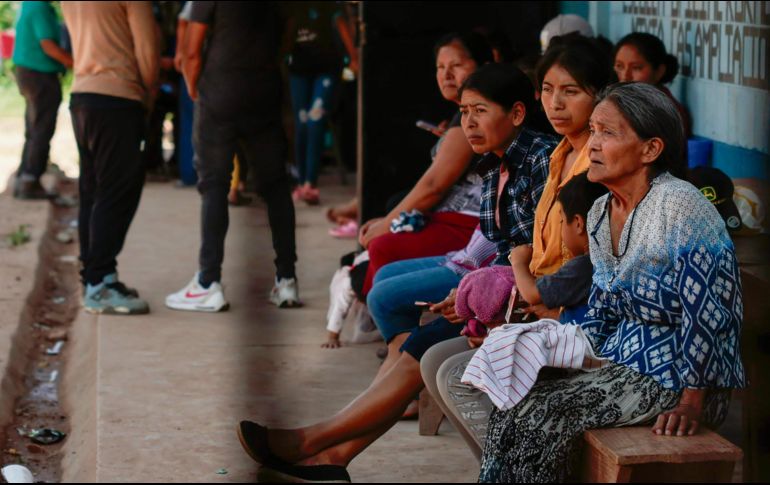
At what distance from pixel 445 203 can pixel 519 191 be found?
0.91 meters

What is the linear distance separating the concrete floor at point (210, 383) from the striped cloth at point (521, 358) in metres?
0.93

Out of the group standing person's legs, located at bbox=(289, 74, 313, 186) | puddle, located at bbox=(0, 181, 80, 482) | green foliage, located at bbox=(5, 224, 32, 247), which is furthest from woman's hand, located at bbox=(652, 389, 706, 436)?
standing person's legs, located at bbox=(289, 74, 313, 186)

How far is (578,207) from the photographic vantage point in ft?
10.2

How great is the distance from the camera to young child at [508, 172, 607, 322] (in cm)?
309

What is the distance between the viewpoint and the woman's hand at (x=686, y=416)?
270cm

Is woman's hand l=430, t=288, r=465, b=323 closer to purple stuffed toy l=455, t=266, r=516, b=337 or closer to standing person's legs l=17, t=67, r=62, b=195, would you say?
purple stuffed toy l=455, t=266, r=516, b=337

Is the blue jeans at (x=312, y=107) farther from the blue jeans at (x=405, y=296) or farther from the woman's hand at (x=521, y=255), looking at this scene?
the woman's hand at (x=521, y=255)

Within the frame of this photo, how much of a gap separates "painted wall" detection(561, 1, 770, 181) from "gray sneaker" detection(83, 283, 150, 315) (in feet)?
8.33

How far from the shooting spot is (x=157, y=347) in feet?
17.1

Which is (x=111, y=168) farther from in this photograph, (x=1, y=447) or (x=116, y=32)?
(x=1, y=447)

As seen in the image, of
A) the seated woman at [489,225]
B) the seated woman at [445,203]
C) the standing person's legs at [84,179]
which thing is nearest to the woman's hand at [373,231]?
the seated woman at [445,203]

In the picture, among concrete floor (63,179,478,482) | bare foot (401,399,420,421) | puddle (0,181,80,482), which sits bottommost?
puddle (0,181,80,482)

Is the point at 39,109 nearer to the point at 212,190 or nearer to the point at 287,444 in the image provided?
the point at 212,190

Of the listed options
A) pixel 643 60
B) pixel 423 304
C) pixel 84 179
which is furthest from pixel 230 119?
pixel 423 304
